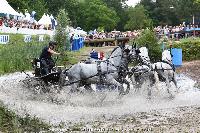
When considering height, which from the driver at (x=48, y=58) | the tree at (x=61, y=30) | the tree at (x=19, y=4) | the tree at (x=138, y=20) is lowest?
the driver at (x=48, y=58)

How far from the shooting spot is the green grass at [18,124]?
41.0ft

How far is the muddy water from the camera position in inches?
586

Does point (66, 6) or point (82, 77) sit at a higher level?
point (66, 6)

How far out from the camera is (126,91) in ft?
56.3

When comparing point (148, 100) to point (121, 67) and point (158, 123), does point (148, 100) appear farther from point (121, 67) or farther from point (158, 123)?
point (158, 123)

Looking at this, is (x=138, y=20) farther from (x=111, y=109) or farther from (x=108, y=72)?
(x=111, y=109)

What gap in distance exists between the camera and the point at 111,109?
1606 cm

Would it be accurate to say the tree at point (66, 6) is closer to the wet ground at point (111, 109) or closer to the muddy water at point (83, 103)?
A: the wet ground at point (111, 109)

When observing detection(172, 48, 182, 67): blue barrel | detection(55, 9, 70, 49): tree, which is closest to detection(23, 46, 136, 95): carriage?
detection(55, 9, 70, 49): tree

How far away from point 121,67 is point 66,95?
206cm

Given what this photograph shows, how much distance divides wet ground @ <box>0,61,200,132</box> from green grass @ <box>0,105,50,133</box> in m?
0.37

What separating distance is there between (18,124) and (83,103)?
4466 millimetres

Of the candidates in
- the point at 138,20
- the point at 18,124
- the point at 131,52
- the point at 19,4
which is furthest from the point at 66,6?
the point at 18,124

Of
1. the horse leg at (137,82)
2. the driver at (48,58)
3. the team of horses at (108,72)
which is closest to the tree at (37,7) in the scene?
the horse leg at (137,82)
